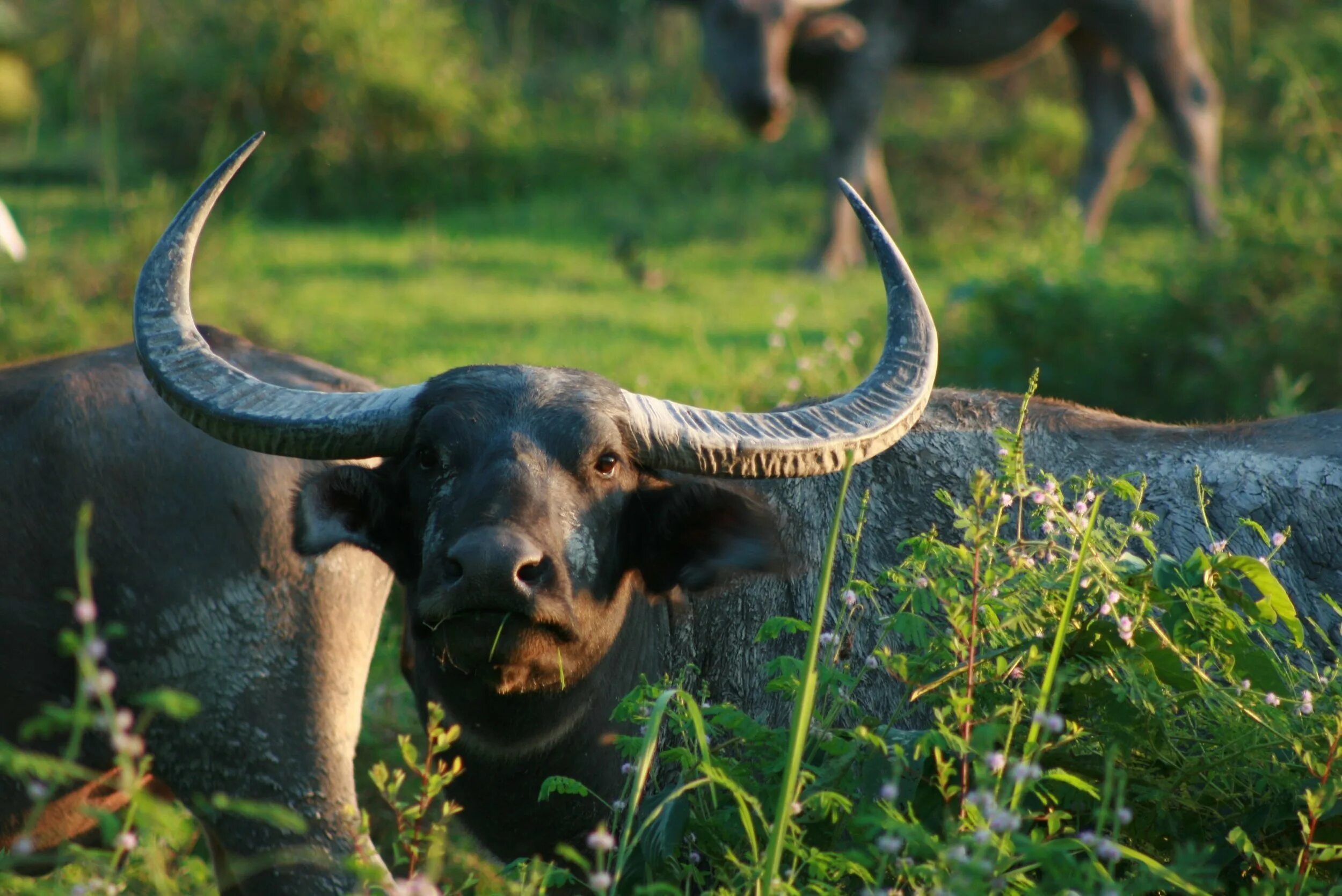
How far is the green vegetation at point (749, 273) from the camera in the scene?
8.61 feet

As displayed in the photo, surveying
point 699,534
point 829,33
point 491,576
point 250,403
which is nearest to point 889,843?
point 491,576

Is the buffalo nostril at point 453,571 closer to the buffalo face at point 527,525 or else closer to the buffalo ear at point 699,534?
the buffalo face at point 527,525

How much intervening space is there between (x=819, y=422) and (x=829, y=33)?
7.48 m

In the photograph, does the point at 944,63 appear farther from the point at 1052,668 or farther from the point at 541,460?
the point at 1052,668

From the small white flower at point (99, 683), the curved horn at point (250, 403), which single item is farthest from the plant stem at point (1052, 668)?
the curved horn at point (250, 403)

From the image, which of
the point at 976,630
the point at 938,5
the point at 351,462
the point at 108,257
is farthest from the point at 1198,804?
the point at 938,5

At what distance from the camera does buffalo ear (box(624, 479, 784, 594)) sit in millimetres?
3369

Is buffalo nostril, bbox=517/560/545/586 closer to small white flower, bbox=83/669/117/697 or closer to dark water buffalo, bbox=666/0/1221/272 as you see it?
small white flower, bbox=83/669/117/697

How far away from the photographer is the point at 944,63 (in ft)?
36.8

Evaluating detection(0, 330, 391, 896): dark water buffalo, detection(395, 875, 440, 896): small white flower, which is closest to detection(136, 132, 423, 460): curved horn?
detection(0, 330, 391, 896): dark water buffalo

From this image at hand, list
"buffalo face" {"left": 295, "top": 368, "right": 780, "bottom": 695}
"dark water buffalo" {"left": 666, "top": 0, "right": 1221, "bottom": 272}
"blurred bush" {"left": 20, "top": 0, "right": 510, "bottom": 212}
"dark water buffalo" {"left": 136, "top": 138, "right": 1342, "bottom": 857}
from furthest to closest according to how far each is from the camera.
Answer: "blurred bush" {"left": 20, "top": 0, "right": 510, "bottom": 212} < "dark water buffalo" {"left": 666, "top": 0, "right": 1221, "bottom": 272} < "dark water buffalo" {"left": 136, "top": 138, "right": 1342, "bottom": 857} < "buffalo face" {"left": 295, "top": 368, "right": 780, "bottom": 695}

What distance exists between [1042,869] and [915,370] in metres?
1.31

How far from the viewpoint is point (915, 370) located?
11.8 feet

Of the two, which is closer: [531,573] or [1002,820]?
[1002,820]
